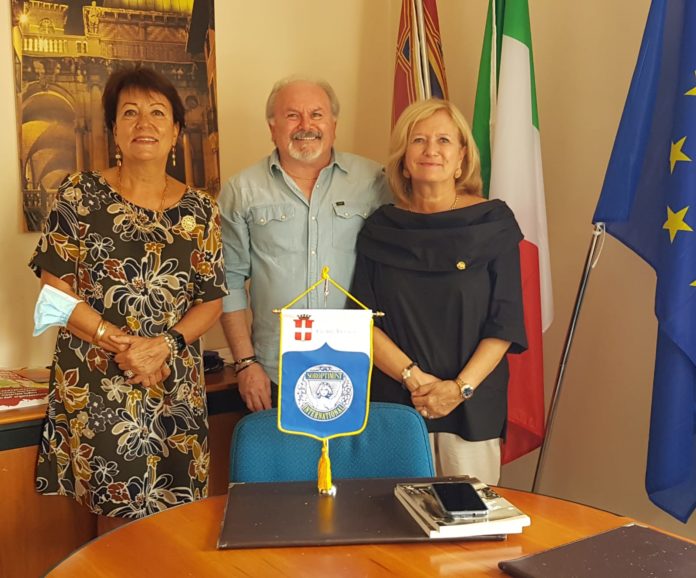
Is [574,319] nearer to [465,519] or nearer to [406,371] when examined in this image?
[406,371]

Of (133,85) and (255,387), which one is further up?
(133,85)

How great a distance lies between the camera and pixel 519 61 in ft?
8.66

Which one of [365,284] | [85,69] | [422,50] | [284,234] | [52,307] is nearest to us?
[52,307]

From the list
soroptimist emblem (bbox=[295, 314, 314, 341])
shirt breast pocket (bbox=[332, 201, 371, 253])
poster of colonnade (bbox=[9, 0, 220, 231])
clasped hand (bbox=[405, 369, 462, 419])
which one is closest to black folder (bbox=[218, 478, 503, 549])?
soroptimist emblem (bbox=[295, 314, 314, 341])

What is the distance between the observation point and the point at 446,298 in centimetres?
220

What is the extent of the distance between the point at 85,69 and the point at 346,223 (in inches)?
46.0

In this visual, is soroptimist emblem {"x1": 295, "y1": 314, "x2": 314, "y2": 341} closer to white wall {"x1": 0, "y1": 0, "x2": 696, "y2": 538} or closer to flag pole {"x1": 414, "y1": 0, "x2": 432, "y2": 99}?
white wall {"x1": 0, "y1": 0, "x2": 696, "y2": 538}

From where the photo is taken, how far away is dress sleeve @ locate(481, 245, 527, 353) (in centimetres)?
218

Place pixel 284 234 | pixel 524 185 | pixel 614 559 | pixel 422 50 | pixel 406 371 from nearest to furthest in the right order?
pixel 614 559
pixel 406 371
pixel 284 234
pixel 524 185
pixel 422 50

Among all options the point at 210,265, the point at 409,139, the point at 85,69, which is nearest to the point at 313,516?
the point at 210,265

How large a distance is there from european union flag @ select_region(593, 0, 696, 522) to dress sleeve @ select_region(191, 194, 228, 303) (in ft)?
3.64

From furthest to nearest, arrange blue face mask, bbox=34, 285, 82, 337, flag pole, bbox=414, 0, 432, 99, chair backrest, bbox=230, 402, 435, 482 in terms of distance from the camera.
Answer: flag pole, bbox=414, 0, 432, 99 → blue face mask, bbox=34, 285, 82, 337 → chair backrest, bbox=230, 402, 435, 482

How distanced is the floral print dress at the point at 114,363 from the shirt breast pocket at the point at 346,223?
1.28ft

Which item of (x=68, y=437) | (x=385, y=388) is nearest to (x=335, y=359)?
(x=385, y=388)
